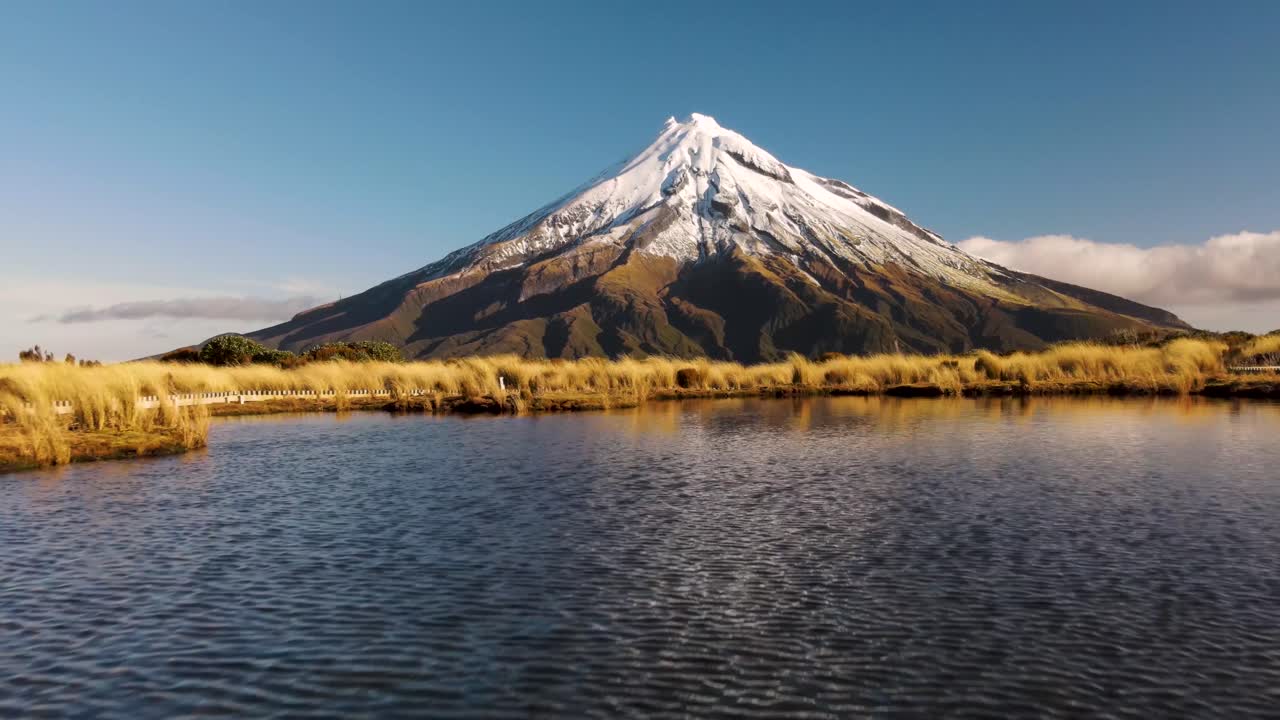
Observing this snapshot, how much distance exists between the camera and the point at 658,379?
57.2m

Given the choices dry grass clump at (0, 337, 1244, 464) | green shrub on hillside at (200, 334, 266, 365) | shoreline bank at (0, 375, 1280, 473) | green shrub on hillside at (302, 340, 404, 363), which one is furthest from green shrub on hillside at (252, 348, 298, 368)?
shoreline bank at (0, 375, 1280, 473)

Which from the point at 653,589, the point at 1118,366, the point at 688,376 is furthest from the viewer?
the point at 688,376

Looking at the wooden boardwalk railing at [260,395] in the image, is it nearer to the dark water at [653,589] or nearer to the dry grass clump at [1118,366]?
the dark water at [653,589]

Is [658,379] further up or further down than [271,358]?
further down

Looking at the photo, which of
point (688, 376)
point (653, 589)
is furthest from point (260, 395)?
point (653, 589)

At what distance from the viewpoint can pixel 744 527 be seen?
46.4 ft

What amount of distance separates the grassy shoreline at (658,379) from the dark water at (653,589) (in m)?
18.7

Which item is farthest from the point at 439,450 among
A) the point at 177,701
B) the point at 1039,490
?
the point at 177,701

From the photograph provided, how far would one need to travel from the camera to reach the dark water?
25.6 ft

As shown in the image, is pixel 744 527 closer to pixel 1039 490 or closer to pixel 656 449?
pixel 1039 490

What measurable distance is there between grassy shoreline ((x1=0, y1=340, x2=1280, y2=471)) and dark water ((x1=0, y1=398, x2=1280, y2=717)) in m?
18.7

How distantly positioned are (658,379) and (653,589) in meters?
46.5

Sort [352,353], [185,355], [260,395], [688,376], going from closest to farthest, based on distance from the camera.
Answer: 1. [260,395]
2. [688,376]
3. [352,353]
4. [185,355]

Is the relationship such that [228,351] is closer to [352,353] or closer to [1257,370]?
[352,353]
